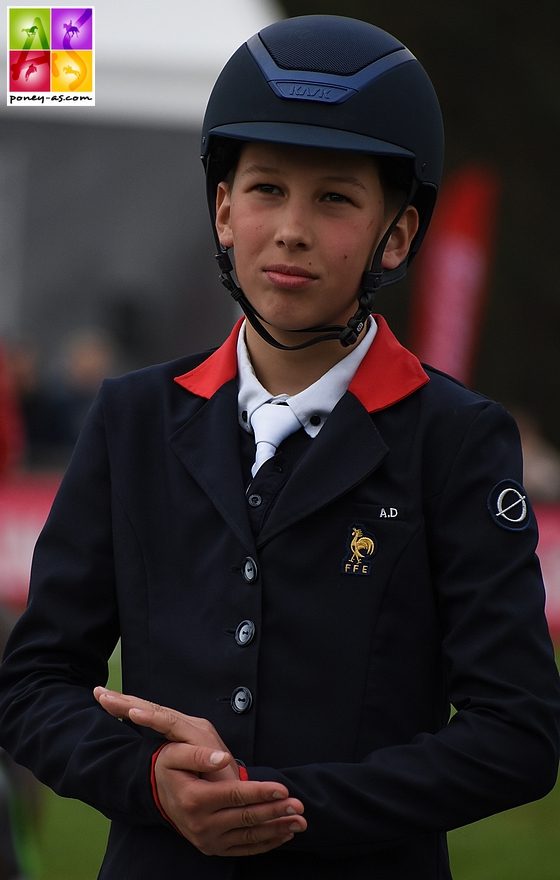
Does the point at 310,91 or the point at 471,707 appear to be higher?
the point at 310,91

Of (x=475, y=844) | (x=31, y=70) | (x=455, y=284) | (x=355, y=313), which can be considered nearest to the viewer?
(x=355, y=313)

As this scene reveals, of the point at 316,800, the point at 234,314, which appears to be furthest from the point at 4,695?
the point at 234,314

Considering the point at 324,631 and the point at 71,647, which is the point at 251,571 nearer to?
the point at 324,631

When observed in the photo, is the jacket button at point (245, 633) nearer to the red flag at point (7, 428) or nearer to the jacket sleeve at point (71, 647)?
the jacket sleeve at point (71, 647)

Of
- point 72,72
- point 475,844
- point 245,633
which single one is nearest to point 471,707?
point 245,633

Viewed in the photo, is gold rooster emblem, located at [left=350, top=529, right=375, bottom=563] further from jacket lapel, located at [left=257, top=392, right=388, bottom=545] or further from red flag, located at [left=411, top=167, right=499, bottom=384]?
red flag, located at [left=411, top=167, right=499, bottom=384]

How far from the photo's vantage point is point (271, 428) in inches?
94.8

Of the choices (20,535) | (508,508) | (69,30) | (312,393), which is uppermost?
(69,30)

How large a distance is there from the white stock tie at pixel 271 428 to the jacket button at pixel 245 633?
25cm

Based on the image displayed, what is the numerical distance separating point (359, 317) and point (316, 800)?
29.3 inches

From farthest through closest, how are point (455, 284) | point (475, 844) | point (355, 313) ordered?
point (455, 284)
point (475, 844)
point (355, 313)

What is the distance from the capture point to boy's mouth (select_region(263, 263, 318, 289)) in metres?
2.35
